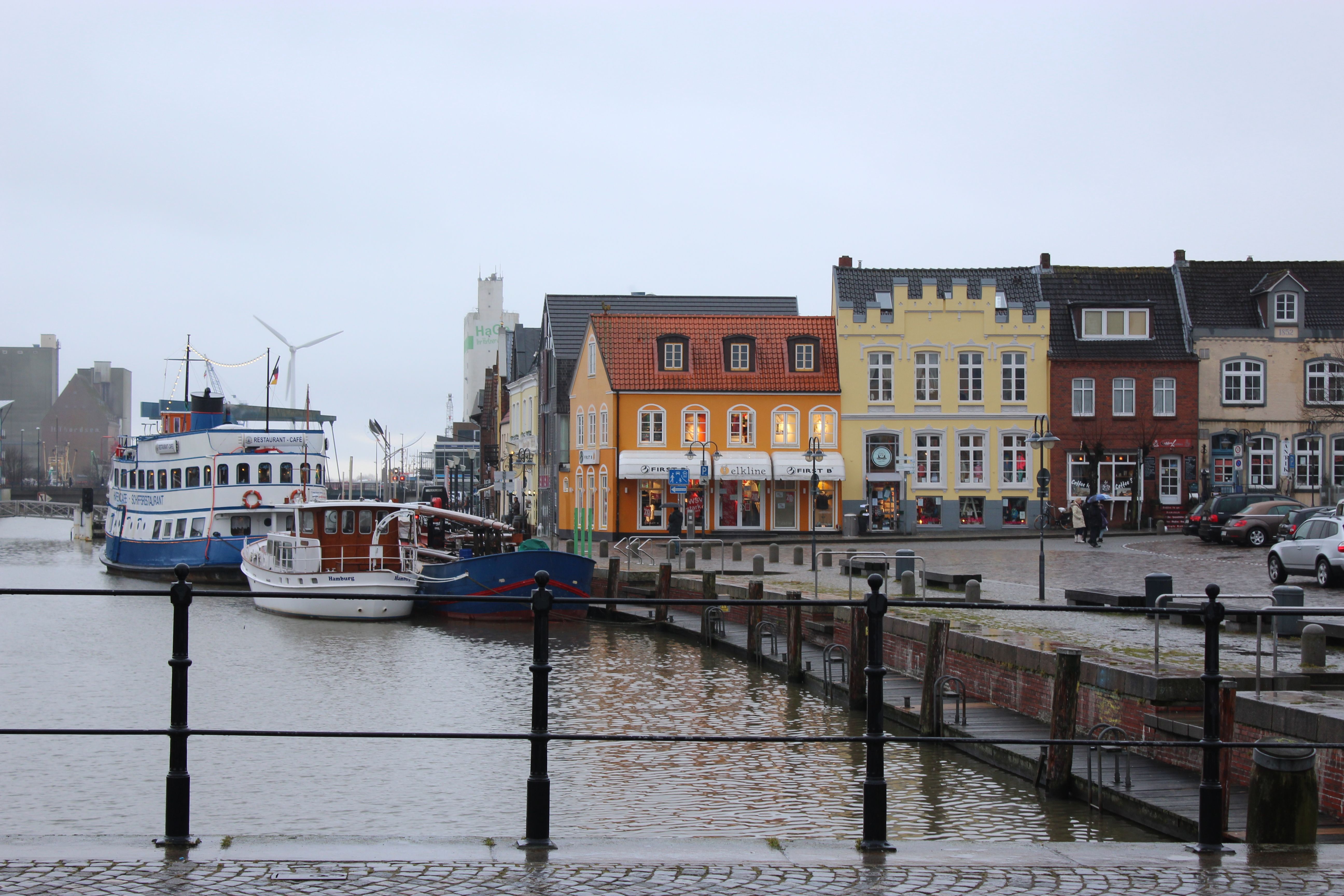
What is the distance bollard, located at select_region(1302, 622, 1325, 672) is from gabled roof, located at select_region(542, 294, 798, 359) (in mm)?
48528

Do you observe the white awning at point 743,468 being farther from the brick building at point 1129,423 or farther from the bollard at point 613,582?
the bollard at point 613,582

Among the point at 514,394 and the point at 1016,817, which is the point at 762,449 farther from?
the point at 1016,817

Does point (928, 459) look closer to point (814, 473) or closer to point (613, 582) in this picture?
point (814, 473)

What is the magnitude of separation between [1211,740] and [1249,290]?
51.6m

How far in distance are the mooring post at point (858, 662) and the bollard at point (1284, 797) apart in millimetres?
10790

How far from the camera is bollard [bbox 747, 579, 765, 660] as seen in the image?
931 inches

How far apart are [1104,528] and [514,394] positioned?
128 feet

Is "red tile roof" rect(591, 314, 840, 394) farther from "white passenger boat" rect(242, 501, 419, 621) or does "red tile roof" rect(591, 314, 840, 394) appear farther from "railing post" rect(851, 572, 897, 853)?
"railing post" rect(851, 572, 897, 853)

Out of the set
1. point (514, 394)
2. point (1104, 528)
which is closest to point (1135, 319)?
point (1104, 528)

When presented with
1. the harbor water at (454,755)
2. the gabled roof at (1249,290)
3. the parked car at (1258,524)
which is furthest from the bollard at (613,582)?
the gabled roof at (1249,290)

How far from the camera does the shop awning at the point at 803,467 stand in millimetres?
50500

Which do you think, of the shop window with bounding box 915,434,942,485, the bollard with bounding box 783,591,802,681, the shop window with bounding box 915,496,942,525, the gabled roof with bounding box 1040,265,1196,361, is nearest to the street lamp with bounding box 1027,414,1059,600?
the gabled roof with bounding box 1040,265,1196,361

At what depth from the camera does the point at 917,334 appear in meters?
52.3

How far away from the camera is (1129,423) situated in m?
51.4
